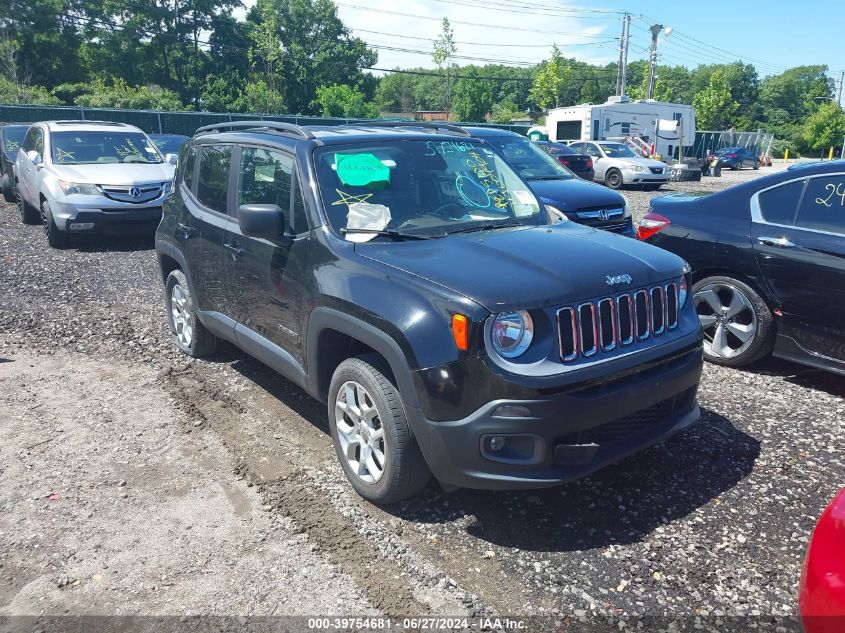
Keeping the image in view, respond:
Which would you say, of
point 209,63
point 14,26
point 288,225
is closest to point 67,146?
point 288,225

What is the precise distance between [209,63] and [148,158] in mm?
51344

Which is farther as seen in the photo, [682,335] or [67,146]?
[67,146]

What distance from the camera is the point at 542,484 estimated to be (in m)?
3.05

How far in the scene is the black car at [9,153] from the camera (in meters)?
14.8

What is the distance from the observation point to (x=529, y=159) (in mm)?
9961

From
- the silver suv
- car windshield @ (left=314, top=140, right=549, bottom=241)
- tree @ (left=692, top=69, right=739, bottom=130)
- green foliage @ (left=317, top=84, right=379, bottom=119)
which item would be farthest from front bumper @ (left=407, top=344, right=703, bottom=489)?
tree @ (left=692, top=69, right=739, bottom=130)

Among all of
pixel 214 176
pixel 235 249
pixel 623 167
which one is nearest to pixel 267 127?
pixel 214 176

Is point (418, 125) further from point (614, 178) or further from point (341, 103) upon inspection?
point (341, 103)

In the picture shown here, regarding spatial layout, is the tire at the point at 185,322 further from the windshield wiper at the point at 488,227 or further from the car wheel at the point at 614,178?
the car wheel at the point at 614,178

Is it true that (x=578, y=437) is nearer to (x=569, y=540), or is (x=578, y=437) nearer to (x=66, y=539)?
(x=569, y=540)

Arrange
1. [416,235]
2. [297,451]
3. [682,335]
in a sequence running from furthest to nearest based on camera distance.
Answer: [297,451] → [416,235] → [682,335]

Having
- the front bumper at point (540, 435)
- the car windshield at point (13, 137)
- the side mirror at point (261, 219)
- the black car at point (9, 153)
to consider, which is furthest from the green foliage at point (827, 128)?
the side mirror at point (261, 219)

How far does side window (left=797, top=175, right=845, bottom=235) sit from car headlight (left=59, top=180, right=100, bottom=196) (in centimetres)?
934

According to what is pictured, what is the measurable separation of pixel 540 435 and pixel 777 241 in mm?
3143
